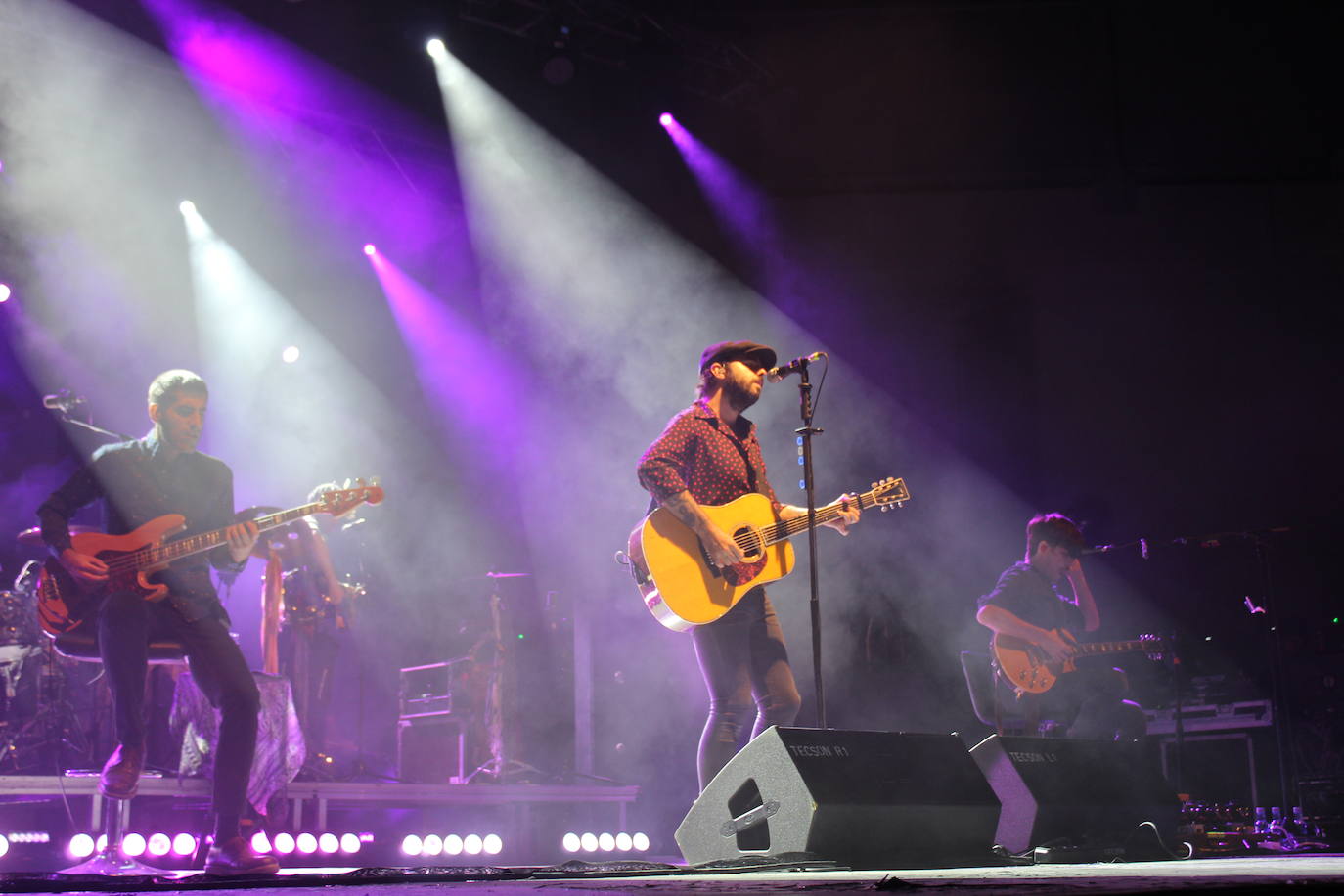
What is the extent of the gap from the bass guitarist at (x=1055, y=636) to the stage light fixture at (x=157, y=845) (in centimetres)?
437

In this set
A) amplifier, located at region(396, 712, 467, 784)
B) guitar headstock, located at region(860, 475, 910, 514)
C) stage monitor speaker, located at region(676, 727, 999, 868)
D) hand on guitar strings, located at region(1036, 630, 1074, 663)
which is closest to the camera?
stage monitor speaker, located at region(676, 727, 999, 868)

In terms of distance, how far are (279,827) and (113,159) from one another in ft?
16.6

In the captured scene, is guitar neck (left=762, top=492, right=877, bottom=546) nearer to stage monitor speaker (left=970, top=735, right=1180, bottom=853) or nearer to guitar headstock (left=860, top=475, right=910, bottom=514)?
guitar headstock (left=860, top=475, right=910, bottom=514)

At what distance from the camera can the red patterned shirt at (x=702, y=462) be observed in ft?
13.1

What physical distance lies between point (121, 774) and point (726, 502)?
2468mm

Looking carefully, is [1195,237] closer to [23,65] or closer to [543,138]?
[543,138]

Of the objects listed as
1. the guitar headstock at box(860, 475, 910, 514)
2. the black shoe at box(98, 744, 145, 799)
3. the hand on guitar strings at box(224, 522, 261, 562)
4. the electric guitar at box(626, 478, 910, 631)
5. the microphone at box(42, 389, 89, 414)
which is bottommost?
the black shoe at box(98, 744, 145, 799)

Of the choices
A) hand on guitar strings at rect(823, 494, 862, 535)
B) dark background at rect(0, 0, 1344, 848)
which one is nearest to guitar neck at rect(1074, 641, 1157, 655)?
dark background at rect(0, 0, 1344, 848)

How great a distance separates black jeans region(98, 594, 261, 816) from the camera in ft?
13.4

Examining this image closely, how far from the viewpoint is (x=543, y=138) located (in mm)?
8508

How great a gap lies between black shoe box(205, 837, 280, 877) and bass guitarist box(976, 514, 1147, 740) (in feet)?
13.5

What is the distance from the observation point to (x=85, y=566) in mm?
4242

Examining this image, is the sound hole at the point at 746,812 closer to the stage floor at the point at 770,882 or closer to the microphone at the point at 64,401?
the stage floor at the point at 770,882

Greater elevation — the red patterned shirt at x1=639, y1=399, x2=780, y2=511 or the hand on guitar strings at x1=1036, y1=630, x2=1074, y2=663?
the red patterned shirt at x1=639, y1=399, x2=780, y2=511
